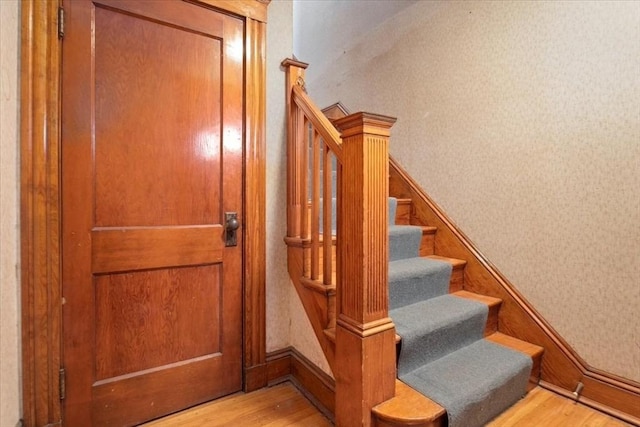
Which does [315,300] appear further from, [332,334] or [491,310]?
[491,310]

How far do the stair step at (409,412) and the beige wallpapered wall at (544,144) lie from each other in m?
0.92

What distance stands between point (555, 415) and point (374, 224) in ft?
3.97

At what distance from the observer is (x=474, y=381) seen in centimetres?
126

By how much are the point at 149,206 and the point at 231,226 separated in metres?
0.36

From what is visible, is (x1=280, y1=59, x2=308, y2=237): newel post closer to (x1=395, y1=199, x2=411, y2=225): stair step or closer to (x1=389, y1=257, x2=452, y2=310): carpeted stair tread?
(x1=389, y1=257, x2=452, y2=310): carpeted stair tread

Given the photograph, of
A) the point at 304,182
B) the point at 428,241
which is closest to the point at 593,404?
the point at 428,241

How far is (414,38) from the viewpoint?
227cm

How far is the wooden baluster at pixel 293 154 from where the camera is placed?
63.8 inches

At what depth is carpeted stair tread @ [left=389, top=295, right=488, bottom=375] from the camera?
1330 mm

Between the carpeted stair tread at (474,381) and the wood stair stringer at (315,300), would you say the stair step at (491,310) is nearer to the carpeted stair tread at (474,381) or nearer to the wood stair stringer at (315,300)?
the carpeted stair tread at (474,381)

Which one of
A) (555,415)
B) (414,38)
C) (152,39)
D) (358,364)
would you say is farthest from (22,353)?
(414,38)

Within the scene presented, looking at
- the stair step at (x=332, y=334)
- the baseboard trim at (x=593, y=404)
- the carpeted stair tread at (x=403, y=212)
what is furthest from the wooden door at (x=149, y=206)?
the baseboard trim at (x=593, y=404)

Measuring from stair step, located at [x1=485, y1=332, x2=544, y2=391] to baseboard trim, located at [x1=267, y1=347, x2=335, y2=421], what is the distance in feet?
3.09

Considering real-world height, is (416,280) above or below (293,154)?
below
